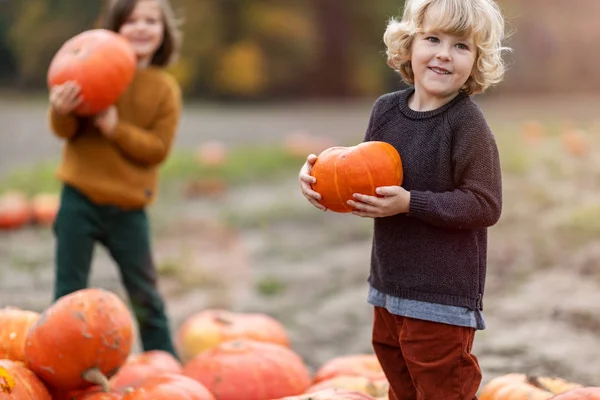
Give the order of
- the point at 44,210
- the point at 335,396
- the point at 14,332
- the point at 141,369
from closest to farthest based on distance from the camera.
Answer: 1. the point at 335,396
2. the point at 14,332
3. the point at 141,369
4. the point at 44,210

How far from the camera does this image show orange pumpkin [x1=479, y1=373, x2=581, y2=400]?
308 centimetres

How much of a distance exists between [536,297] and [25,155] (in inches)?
399

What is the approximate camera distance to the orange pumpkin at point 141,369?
139 inches

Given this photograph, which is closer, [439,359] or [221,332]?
[439,359]

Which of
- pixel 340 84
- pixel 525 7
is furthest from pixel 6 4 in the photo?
pixel 525 7

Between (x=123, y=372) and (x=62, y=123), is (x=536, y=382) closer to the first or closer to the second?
(x=123, y=372)

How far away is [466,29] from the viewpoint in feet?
8.46

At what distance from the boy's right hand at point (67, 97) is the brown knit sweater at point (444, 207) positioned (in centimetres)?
173

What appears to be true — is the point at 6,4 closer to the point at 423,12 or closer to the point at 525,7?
the point at 525,7

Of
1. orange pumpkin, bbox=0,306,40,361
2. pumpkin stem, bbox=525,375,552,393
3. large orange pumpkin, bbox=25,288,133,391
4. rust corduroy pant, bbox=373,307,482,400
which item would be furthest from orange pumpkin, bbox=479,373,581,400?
Answer: orange pumpkin, bbox=0,306,40,361

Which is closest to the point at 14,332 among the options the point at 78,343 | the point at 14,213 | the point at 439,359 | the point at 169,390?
the point at 78,343

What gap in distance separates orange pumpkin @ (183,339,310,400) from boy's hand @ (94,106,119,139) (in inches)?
45.5

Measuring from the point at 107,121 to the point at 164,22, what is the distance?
0.69 m

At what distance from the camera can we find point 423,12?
2.65m
